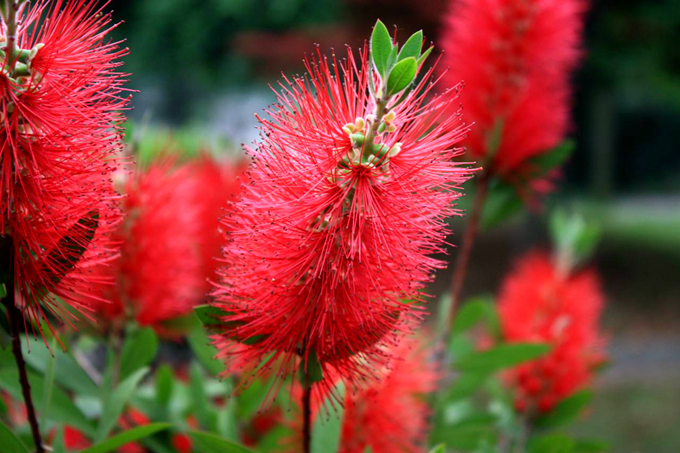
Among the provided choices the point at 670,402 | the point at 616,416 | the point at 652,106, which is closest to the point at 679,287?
the point at 670,402

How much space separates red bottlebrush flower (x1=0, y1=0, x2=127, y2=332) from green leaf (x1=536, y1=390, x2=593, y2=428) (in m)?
1.56

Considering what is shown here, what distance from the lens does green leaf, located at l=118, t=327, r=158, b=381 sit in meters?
1.39

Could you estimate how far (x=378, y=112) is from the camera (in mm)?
870

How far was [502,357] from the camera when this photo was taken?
161 centimetres

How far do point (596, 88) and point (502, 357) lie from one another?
1054cm

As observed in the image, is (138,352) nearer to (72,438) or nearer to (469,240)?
(72,438)

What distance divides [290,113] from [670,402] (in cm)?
677

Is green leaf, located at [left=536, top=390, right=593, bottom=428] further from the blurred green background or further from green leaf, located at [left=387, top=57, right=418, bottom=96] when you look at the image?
the blurred green background

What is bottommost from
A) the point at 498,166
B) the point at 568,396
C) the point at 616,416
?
the point at 616,416

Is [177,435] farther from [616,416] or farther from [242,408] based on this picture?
[616,416]

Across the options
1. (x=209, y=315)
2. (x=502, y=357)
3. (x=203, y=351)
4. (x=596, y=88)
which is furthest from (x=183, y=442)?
(x=596, y=88)

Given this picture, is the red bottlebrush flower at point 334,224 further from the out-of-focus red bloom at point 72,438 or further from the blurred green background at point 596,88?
the blurred green background at point 596,88

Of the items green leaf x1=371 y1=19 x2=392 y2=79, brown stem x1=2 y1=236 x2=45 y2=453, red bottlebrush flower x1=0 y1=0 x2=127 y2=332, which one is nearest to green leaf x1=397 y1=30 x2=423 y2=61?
green leaf x1=371 y1=19 x2=392 y2=79

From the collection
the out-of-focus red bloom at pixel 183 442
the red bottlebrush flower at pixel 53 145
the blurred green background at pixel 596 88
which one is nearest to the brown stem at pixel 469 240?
the out-of-focus red bloom at pixel 183 442
